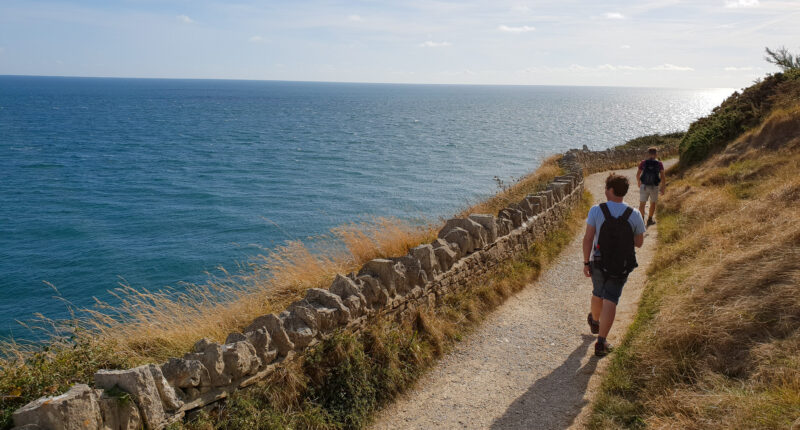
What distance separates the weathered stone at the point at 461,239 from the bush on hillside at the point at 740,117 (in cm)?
1649

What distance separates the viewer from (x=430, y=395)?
6395 mm

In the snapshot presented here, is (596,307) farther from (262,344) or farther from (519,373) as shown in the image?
(262,344)

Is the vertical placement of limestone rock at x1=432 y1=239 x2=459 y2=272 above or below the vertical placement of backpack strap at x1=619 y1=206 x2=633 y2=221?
below

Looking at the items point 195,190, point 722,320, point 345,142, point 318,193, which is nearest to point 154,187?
point 195,190

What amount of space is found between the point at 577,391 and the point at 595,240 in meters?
1.86

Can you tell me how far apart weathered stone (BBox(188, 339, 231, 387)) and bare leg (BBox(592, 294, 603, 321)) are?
15.7 ft

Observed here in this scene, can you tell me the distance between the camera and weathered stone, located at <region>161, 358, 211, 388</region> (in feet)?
15.9

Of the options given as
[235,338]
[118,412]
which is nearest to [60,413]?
[118,412]

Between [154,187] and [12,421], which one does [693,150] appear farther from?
[154,187]

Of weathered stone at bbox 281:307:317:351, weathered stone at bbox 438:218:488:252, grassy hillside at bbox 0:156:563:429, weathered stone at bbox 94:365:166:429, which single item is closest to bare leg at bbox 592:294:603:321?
weathered stone at bbox 438:218:488:252

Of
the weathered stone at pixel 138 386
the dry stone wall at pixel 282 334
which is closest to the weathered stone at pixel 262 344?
the dry stone wall at pixel 282 334

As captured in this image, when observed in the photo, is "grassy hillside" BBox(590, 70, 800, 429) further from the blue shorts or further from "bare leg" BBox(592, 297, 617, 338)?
the blue shorts

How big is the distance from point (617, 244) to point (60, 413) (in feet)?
19.3

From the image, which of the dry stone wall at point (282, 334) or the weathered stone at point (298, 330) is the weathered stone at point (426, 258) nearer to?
the dry stone wall at point (282, 334)
